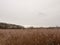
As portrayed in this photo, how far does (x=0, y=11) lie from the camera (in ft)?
3.72

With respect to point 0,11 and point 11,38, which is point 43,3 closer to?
point 0,11

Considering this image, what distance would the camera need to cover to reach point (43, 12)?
109cm

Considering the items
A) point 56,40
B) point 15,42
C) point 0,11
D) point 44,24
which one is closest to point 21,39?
point 15,42

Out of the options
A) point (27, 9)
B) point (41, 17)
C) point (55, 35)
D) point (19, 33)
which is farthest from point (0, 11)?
point (55, 35)

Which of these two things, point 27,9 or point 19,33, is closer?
point 19,33

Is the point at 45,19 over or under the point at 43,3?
under

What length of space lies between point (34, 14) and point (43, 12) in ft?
0.24

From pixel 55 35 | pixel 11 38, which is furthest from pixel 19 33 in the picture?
pixel 55 35

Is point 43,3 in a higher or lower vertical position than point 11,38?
higher

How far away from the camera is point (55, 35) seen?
61cm

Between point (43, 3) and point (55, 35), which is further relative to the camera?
point (43, 3)

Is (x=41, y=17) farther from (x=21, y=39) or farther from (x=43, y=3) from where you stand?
(x=21, y=39)

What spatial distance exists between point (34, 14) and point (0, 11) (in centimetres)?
29

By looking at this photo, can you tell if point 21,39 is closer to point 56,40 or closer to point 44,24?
point 56,40
